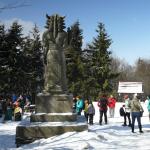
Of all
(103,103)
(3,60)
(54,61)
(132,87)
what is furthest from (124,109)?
(3,60)

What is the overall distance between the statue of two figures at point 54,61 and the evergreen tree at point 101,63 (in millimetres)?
35883

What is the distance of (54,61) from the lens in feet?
56.6

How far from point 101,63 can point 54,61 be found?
3725 cm

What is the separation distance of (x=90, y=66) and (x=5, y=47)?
16263 millimetres

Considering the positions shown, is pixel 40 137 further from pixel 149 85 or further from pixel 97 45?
pixel 149 85

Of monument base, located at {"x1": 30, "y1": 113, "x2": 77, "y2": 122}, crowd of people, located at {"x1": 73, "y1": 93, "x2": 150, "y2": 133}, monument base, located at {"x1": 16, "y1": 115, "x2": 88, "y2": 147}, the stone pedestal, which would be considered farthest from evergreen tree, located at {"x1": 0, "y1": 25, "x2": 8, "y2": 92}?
monument base, located at {"x1": 16, "y1": 115, "x2": 88, "y2": 147}

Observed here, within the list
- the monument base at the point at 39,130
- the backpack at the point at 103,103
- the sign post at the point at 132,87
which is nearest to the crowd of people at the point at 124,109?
the backpack at the point at 103,103

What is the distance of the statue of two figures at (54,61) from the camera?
17205 mm

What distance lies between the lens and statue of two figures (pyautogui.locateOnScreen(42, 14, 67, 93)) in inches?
677

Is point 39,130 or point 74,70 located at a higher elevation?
point 74,70

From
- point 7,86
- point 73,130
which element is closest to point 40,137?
point 73,130

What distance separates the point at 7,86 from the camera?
40.2 metres

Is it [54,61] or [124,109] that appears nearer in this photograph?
[54,61]

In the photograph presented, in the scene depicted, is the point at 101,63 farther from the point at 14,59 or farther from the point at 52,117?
the point at 52,117
